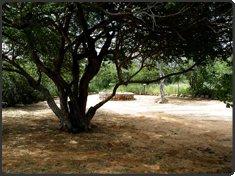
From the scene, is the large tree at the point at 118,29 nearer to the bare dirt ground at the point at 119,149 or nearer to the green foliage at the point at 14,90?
the bare dirt ground at the point at 119,149

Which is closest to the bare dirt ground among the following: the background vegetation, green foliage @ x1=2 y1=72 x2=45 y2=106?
the background vegetation

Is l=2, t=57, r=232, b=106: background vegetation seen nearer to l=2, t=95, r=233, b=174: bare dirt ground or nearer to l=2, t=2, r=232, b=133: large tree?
l=2, t=2, r=232, b=133: large tree

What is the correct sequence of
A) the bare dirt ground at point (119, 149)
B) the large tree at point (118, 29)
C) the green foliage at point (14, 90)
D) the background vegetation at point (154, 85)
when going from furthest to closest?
the green foliage at point (14, 90) → the large tree at point (118, 29) → the bare dirt ground at point (119, 149) → the background vegetation at point (154, 85)

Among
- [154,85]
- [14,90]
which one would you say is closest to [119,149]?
[14,90]

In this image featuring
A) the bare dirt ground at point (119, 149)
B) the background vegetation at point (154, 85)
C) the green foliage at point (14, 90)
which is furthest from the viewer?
the green foliage at point (14, 90)

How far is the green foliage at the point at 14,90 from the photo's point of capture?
1402cm

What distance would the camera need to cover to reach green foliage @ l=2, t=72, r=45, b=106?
14016 millimetres

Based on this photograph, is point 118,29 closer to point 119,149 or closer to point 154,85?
point 119,149

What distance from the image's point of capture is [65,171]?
400 cm

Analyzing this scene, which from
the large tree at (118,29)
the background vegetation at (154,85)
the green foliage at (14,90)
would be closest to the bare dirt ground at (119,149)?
the large tree at (118,29)

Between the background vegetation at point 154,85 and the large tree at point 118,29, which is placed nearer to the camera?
the background vegetation at point 154,85

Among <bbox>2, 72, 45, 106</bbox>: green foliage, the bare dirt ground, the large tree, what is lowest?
the bare dirt ground

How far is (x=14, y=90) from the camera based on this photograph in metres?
14.4

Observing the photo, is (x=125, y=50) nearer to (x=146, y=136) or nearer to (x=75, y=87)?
(x=75, y=87)
